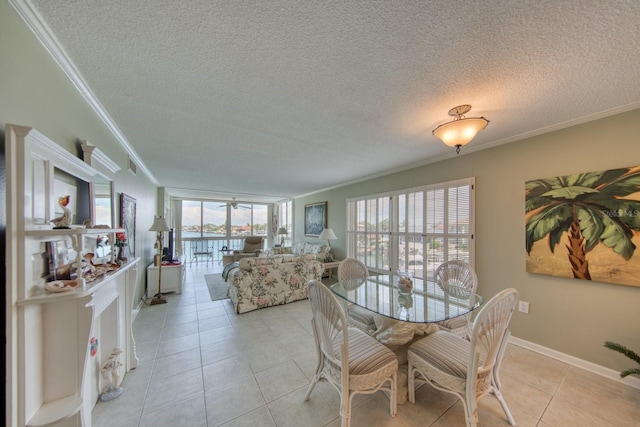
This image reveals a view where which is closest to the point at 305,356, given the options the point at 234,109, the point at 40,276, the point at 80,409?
the point at 80,409

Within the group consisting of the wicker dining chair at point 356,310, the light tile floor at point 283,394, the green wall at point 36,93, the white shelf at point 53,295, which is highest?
the green wall at point 36,93

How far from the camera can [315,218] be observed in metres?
6.84

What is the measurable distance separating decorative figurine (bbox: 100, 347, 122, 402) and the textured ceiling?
7.04ft

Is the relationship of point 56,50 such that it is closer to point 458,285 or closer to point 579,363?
point 458,285

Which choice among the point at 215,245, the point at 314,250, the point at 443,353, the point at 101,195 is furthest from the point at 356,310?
the point at 215,245

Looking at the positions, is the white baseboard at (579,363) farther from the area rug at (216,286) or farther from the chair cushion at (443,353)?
the area rug at (216,286)

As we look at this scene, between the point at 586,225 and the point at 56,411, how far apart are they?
3.98 m

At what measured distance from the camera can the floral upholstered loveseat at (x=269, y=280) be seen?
11.7 feet

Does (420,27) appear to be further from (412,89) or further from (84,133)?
(84,133)

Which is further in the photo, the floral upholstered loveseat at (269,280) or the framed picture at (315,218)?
the framed picture at (315,218)

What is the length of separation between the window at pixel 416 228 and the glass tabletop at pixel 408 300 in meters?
0.91

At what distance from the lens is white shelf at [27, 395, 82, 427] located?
1011mm

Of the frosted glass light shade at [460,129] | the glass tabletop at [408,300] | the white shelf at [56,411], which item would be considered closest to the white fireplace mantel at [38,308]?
the white shelf at [56,411]

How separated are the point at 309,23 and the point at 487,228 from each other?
3.05 metres
